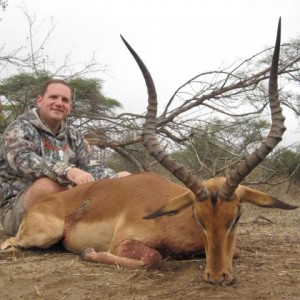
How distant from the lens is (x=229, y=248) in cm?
374

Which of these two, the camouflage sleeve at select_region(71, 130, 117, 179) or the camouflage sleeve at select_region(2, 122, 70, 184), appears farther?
the camouflage sleeve at select_region(71, 130, 117, 179)

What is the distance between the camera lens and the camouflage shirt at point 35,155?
18.2ft

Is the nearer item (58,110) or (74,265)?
(74,265)

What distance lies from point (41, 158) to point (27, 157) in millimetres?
137

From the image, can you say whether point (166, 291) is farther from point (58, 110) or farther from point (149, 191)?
point (58, 110)

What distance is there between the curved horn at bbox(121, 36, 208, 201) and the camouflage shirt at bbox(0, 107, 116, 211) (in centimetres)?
161

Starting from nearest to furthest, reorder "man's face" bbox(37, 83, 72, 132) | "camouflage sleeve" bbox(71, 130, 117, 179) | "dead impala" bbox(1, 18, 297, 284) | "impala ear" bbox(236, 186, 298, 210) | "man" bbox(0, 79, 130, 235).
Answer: "dead impala" bbox(1, 18, 297, 284) → "impala ear" bbox(236, 186, 298, 210) → "man" bbox(0, 79, 130, 235) → "man's face" bbox(37, 83, 72, 132) → "camouflage sleeve" bbox(71, 130, 117, 179)

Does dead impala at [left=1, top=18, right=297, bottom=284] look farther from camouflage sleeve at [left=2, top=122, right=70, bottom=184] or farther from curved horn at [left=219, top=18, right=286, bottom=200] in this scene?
camouflage sleeve at [left=2, top=122, right=70, bottom=184]

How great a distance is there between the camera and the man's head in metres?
5.94

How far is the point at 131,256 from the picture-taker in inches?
172

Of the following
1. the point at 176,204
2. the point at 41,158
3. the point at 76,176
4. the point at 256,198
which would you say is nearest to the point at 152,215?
the point at 176,204

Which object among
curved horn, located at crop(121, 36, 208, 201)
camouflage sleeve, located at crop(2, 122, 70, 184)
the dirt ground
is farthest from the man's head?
curved horn, located at crop(121, 36, 208, 201)

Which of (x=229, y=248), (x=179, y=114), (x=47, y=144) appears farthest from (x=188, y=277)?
(x=179, y=114)

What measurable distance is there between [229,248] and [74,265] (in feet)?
4.31
